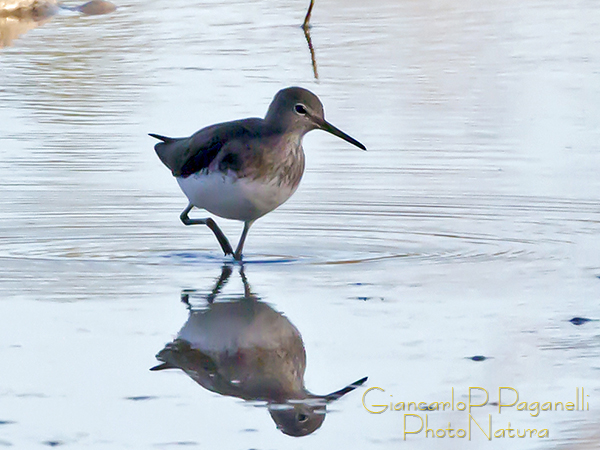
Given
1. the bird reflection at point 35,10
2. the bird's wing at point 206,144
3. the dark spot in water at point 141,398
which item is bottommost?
the bird reflection at point 35,10

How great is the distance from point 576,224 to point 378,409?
316 centimetres

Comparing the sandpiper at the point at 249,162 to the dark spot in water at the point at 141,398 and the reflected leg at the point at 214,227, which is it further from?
the dark spot in water at the point at 141,398

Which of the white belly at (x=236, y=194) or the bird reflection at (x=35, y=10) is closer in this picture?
the white belly at (x=236, y=194)

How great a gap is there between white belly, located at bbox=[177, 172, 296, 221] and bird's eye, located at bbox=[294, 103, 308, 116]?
397mm

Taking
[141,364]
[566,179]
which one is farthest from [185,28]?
[141,364]

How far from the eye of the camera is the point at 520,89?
36.2 feet

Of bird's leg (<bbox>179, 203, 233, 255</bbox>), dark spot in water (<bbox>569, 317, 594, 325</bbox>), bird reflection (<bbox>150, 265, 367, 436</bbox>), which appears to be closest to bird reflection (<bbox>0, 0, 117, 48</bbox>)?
bird's leg (<bbox>179, 203, 233, 255</bbox>)

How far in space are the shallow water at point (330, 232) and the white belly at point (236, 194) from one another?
Answer: 12.0 inches

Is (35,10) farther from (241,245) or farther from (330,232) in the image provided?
(241,245)

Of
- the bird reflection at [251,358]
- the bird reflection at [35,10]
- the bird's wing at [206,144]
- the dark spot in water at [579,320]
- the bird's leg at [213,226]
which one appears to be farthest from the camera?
the bird reflection at [35,10]

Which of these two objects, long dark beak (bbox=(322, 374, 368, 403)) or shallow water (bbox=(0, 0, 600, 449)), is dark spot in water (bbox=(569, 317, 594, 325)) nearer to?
shallow water (bbox=(0, 0, 600, 449))

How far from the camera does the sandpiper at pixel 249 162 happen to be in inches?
260

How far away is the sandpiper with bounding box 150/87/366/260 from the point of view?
659cm

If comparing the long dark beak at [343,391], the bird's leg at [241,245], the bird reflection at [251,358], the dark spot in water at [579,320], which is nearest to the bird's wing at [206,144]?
the bird's leg at [241,245]
